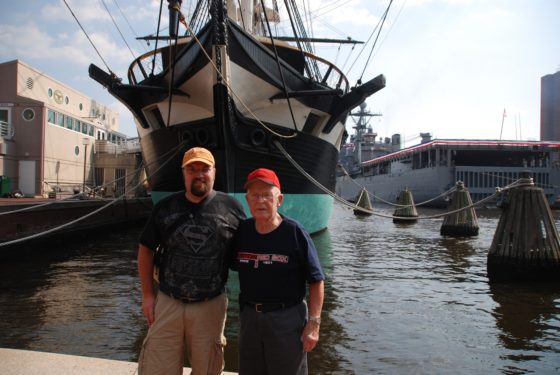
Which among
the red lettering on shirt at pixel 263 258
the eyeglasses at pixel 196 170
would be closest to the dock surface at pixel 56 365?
the red lettering on shirt at pixel 263 258

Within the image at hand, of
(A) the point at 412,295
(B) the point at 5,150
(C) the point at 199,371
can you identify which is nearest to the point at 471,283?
(A) the point at 412,295

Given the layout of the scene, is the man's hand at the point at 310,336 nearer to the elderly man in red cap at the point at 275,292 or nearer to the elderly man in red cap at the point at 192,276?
the elderly man in red cap at the point at 275,292

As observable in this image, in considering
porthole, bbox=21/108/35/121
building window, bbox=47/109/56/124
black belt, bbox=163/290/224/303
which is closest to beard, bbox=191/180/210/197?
black belt, bbox=163/290/224/303

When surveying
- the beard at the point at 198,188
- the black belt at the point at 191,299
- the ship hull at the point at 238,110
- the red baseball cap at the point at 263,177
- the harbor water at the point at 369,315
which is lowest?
the harbor water at the point at 369,315

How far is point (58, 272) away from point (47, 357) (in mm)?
6128

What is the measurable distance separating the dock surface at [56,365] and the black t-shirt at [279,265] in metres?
1.04

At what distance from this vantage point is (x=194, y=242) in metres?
2.63

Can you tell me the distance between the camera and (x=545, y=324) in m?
5.71

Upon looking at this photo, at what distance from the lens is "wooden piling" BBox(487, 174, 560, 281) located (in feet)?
25.4

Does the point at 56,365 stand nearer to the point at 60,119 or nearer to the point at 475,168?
the point at 60,119

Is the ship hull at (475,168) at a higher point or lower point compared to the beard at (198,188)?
higher

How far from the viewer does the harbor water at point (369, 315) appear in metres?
4.55

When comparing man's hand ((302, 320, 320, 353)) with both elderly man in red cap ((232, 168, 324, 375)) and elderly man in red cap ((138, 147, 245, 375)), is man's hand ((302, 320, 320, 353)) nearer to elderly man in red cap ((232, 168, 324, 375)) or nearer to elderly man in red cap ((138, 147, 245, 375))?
elderly man in red cap ((232, 168, 324, 375))

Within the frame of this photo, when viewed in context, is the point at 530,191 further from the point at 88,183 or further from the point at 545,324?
the point at 88,183
